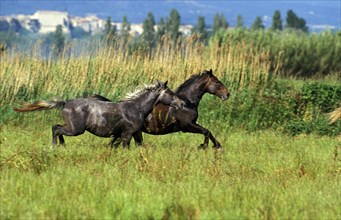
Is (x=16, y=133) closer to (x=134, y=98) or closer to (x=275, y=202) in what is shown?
(x=134, y=98)

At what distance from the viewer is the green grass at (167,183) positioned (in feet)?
25.2

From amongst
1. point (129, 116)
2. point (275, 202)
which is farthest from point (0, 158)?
point (275, 202)

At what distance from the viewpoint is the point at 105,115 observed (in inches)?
473

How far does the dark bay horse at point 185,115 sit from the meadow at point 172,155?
0.30 m

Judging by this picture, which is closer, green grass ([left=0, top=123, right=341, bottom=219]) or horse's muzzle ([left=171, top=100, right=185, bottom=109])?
green grass ([left=0, top=123, right=341, bottom=219])

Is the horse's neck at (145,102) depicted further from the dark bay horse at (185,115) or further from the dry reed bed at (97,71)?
the dry reed bed at (97,71)

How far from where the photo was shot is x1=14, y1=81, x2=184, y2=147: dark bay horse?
1194 cm

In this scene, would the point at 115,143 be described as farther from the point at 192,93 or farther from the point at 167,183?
the point at 167,183

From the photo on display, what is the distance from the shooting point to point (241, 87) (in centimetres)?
1948

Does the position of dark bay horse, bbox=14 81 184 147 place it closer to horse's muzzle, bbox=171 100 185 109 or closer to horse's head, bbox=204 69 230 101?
horse's muzzle, bbox=171 100 185 109

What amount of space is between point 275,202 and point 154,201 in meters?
1.26

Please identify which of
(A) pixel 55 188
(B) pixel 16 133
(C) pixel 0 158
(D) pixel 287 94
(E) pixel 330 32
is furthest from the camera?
(E) pixel 330 32

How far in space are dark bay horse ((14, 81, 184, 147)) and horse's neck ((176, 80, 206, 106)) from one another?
131 centimetres

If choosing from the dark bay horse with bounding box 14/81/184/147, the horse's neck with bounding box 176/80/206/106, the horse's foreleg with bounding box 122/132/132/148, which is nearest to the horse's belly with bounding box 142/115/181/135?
the horse's neck with bounding box 176/80/206/106
